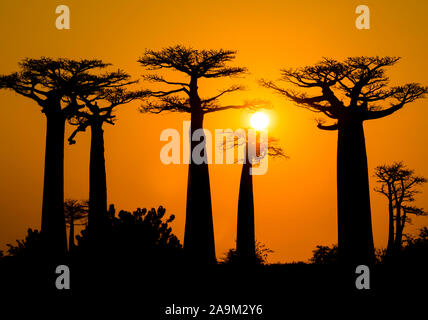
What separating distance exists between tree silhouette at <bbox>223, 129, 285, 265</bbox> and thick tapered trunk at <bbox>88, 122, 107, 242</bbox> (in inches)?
187

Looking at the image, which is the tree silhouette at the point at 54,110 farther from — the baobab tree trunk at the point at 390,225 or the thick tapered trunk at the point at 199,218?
the baobab tree trunk at the point at 390,225

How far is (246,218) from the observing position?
28766mm

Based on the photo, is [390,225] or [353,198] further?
[390,225]

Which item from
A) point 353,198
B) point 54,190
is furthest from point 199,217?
point 353,198

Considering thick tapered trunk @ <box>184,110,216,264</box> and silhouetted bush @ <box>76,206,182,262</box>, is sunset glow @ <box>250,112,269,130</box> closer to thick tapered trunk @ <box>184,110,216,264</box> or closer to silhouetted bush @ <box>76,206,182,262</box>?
thick tapered trunk @ <box>184,110,216,264</box>

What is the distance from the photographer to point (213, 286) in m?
19.8

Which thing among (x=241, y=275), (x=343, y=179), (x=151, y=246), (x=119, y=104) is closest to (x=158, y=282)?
(x=151, y=246)

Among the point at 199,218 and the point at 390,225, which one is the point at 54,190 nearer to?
the point at 199,218

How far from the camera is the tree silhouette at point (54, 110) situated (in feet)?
83.7

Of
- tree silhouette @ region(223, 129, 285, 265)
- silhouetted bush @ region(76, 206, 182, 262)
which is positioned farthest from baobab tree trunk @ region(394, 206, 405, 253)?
silhouetted bush @ region(76, 206, 182, 262)

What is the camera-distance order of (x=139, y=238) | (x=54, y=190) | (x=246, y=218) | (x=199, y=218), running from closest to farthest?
(x=139, y=238), (x=54, y=190), (x=199, y=218), (x=246, y=218)

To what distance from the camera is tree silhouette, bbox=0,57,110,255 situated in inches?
1004

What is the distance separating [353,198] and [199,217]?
570 centimetres
